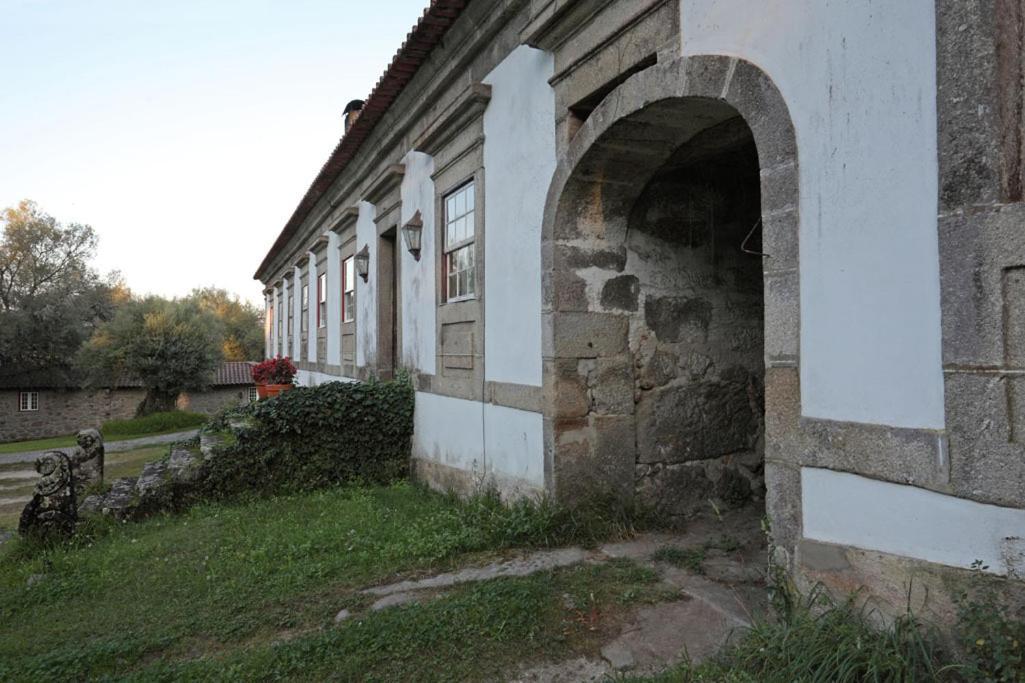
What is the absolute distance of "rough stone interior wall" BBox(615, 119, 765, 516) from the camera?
4965mm

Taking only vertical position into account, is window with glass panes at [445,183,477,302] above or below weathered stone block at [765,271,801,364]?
above

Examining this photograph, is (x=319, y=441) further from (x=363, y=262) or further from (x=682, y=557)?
(x=682, y=557)

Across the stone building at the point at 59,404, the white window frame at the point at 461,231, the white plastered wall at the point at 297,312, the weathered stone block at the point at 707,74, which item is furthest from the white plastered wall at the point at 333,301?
the stone building at the point at 59,404

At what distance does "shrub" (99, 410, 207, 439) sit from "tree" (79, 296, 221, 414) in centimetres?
259

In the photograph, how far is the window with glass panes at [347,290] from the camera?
11.4m

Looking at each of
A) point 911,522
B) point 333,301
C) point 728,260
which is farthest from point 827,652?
point 333,301

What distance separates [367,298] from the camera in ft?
33.3

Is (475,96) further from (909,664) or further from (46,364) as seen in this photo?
(46,364)

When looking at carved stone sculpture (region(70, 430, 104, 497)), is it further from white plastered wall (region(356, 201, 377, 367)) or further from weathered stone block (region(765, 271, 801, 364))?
weathered stone block (region(765, 271, 801, 364))

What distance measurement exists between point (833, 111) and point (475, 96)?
379 cm

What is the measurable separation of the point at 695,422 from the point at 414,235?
3905mm

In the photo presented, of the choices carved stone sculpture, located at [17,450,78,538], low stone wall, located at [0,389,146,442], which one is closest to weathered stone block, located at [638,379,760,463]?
carved stone sculpture, located at [17,450,78,538]

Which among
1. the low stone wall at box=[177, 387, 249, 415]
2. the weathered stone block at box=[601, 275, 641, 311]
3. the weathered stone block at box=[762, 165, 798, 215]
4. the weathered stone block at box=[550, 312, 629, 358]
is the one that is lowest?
the low stone wall at box=[177, 387, 249, 415]

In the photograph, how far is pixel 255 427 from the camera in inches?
A: 272
